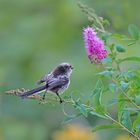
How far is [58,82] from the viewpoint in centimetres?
267

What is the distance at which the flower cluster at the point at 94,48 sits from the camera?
2.39 meters

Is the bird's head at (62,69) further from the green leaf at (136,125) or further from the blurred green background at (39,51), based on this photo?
the blurred green background at (39,51)

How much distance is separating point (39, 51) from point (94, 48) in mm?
6238

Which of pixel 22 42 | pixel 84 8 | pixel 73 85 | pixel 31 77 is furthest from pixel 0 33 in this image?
pixel 84 8

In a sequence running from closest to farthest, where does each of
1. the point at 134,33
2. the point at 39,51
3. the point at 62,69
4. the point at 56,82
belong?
the point at 134,33 → the point at 56,82 → the point at 62,69 → the point at 39,51

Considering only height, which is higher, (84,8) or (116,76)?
(84,8)

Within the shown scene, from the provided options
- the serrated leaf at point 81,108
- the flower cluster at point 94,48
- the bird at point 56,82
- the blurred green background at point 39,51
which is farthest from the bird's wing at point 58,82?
the blurred green background at point 39,51

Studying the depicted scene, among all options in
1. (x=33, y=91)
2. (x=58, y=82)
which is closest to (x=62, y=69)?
(x=58, y=82)

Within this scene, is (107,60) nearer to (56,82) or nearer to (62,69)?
(56,82)

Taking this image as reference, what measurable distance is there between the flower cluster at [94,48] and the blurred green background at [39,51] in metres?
4.27

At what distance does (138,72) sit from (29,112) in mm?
5383

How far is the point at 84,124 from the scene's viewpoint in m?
7.04

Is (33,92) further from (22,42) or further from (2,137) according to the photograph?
(22,42)

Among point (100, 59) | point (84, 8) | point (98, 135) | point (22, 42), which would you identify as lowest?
point (100, 59)
